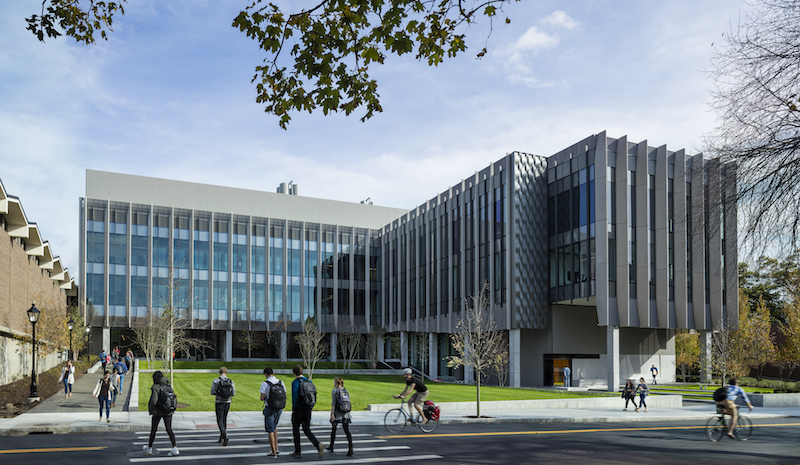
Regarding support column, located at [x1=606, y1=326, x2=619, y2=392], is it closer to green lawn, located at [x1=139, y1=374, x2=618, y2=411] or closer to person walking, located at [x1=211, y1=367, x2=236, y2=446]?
green lawn, located at [x1=139, y1=374, x2=618, y2=411]

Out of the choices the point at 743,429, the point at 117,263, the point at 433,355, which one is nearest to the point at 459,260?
the point at 433,355

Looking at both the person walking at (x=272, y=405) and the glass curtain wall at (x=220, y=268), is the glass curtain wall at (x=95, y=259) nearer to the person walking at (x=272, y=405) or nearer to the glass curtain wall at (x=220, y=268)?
the glass curtain wall at (x=220, y=268)

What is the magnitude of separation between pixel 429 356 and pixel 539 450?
138 ft

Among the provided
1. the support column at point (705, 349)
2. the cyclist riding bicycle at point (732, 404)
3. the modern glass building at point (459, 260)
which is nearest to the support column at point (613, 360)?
the modern glass building at point (459, 260)

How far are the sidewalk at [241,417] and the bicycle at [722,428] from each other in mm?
Answer: 7149

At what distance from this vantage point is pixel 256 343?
7219cm

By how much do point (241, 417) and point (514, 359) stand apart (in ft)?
83.1

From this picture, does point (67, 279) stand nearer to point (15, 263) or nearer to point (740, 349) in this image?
point (15, 263)

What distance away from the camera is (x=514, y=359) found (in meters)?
43.8

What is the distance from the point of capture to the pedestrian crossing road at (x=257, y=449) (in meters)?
13.0

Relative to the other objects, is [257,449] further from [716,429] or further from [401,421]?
[716,429]

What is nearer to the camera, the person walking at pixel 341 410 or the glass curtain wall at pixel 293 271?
the person walking at pixel 341 410

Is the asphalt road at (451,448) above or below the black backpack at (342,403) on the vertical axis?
below

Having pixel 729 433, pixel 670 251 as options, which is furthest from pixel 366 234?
pixel 729 433
